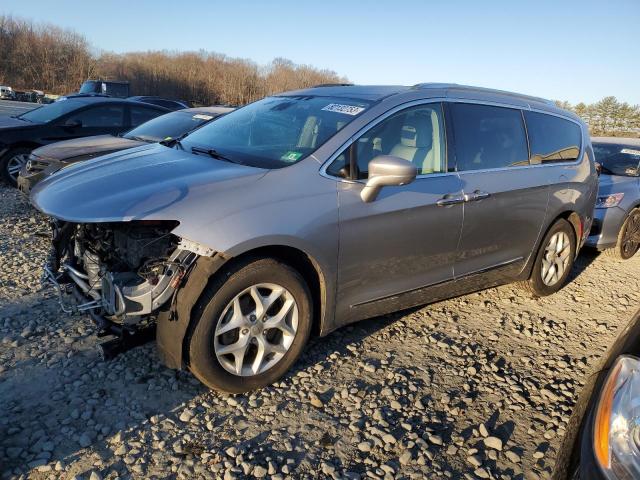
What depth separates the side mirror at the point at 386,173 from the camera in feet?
9.57

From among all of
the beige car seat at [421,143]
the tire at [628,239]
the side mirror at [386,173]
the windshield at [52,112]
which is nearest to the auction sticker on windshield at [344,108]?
the beige car seat at [421,143]

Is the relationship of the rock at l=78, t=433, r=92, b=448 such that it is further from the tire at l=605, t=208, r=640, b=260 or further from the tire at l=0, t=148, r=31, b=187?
the tire at l=0, t=148, r=31, b=187

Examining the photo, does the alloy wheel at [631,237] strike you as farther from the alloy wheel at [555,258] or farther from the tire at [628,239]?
the alloy wheel at [555,258]

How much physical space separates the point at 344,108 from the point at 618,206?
15.6 feet

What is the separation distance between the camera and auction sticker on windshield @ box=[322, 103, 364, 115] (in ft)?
10.9

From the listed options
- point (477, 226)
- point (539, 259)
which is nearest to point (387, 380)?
point (477, 226)

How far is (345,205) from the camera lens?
2998 mm

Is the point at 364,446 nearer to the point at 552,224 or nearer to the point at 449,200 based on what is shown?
the point at 449,200

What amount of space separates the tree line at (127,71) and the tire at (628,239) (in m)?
46.1

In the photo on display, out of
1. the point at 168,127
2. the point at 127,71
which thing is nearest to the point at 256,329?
the point at 168,127

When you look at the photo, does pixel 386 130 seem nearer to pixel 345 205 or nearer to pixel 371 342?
pixel 345 205

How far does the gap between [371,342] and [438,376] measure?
1.86 feet

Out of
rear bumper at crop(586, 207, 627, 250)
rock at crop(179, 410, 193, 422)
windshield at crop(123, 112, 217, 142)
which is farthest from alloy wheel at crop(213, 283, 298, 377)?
rear bumper at crop(586, 207, 627, 250)

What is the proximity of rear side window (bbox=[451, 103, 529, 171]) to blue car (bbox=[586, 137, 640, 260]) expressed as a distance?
108 inches
